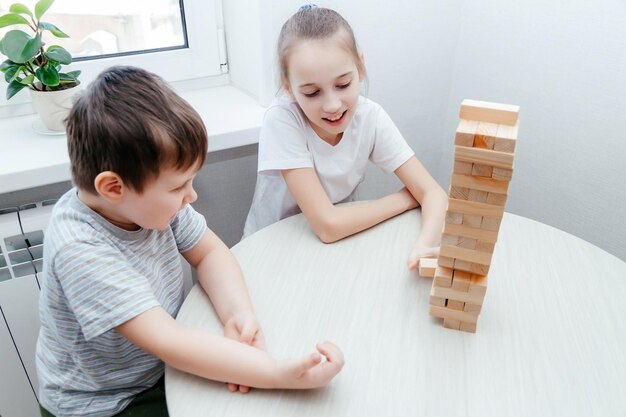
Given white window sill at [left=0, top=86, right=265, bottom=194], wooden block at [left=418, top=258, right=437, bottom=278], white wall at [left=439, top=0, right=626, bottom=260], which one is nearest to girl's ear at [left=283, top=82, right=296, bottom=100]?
white window sill at [left=0, top=86, right=265, bottom=194]

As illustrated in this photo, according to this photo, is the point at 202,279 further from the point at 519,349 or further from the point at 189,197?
the point at 519,349

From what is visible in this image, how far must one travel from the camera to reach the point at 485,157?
24.4 inches

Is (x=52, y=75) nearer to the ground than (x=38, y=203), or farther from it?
farther from it

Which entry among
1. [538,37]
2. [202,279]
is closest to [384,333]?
[202,279]

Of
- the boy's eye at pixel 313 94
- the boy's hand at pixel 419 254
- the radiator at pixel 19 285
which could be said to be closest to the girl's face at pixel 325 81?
the boy's eye at pixel 313 94

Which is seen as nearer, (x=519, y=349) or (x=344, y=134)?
(x=519, y=349)

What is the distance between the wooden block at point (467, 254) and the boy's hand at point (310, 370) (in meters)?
0.21

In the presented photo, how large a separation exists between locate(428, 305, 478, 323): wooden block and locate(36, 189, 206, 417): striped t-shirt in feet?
1.33

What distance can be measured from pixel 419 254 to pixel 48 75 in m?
0.87

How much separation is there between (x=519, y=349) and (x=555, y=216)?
2.62ft

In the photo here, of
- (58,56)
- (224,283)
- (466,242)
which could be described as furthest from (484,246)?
(58,56)

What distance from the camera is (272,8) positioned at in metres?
1.25

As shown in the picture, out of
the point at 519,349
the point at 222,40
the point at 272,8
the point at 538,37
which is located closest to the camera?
the point at 519,349

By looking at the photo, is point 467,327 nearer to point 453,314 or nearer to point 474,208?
point 453,314
